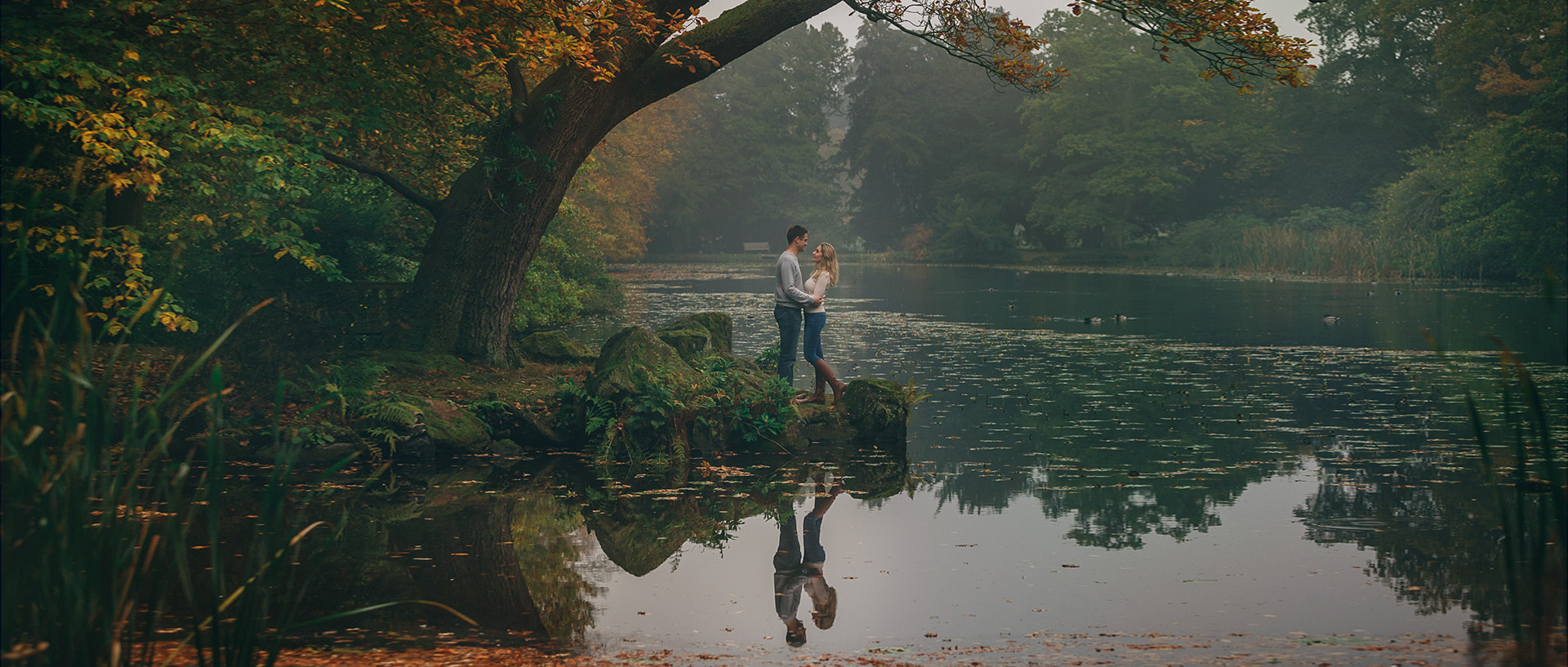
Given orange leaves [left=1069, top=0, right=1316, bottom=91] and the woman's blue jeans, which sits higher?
orange leaves [left=1069, top=0, right=1316, bottom=91]

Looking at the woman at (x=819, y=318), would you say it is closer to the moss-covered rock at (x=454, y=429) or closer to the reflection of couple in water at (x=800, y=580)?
the moss-covered rock at (x=454, y=429)

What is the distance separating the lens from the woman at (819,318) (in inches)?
475

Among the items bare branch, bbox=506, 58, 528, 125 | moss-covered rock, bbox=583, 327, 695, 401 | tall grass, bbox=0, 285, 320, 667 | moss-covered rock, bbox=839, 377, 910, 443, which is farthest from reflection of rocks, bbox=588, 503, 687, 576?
bare branch, bbox=506, 58, 528, 125

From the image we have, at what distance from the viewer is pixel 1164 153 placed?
66.6 meters

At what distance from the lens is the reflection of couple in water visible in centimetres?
586

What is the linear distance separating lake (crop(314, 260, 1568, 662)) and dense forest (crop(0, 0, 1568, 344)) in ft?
9.09

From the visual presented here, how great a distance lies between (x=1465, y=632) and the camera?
5.47 meters

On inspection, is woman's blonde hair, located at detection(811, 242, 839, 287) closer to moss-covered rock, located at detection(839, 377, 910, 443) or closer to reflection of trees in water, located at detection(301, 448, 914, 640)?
moss-covered rock, located at detection(839, 377, 910, 443)

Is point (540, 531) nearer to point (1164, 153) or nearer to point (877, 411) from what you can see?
point (877, 411)

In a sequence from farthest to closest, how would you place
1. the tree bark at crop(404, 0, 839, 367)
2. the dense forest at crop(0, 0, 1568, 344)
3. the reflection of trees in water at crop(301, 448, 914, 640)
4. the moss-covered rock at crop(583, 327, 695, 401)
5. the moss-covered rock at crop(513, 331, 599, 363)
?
the moss-covered rock at crop(513, 331, 599, 363), the tree bark at crop(404, 0, 839, 367), the moss-covered rock at crop(583, 327, 695, 401), the dense forest at crop(0, 0, 1568, 344), the reflection of trees in water at crop(301, 448, 914, 640)

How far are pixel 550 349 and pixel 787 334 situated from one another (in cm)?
398

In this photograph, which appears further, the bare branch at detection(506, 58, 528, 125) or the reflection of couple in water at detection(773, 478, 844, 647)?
the bare branch at detection(506, 58, 528, 125)

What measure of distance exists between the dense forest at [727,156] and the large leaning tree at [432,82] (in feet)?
0.16

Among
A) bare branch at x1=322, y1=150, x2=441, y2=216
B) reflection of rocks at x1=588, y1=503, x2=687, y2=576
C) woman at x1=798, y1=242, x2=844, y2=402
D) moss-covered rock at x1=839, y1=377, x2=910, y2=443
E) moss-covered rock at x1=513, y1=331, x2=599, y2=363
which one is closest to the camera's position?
reflection of rocks at x1=588, y1=503, x2=687, y2=576
